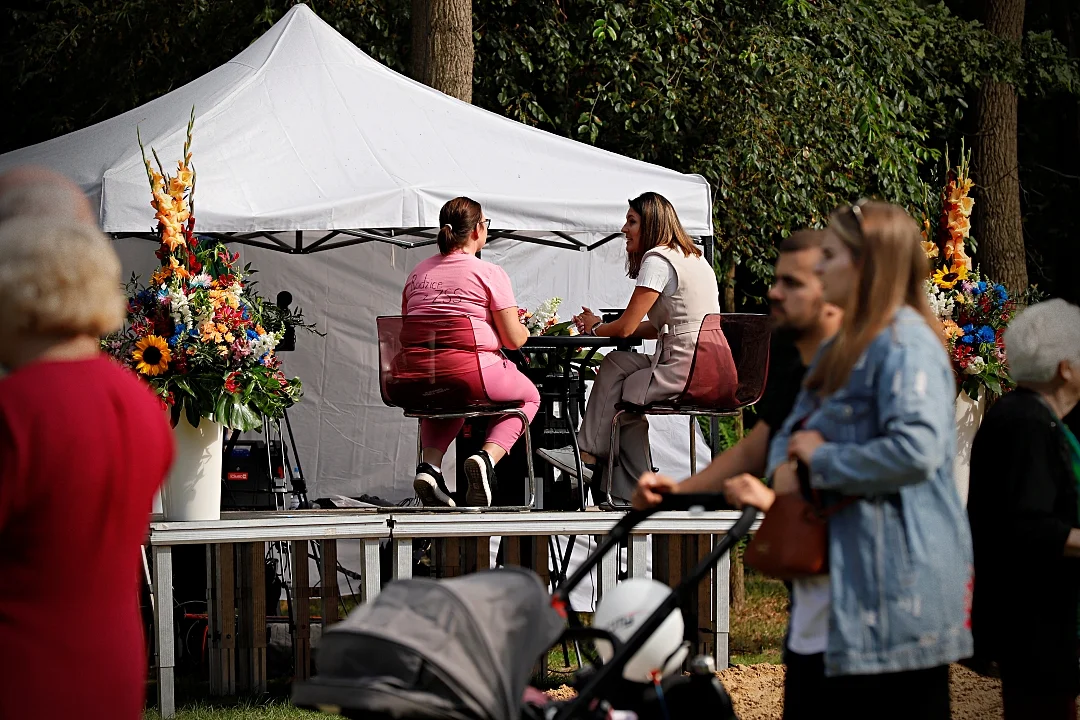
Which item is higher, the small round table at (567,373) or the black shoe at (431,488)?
the small round table at (567,373)

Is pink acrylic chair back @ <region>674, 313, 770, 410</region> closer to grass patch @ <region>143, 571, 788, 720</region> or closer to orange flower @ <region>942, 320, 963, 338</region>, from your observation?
orange flower @ <region>942, 320, 963, 338</region>

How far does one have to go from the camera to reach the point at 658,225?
265 inches

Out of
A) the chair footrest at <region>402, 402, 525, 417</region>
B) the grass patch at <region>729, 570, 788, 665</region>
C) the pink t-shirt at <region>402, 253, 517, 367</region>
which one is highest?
the pink t-shirt at <region>402, 253, 517, 367</region>

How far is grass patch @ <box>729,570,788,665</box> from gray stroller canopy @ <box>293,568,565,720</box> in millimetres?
3803

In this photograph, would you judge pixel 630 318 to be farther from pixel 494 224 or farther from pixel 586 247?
pixel 586 247

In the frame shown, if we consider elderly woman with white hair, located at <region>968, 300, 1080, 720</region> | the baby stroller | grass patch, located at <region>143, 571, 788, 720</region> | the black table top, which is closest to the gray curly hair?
elderly woman with white hair, located at <region>968, 300, 1080, 720</region>

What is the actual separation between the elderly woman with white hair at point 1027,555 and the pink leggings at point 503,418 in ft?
9.65

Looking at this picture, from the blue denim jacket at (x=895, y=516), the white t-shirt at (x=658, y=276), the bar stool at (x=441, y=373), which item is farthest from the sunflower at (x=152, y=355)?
the blue denim jacket at (x=895, y=516)

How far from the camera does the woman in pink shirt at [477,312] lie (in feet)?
21.4

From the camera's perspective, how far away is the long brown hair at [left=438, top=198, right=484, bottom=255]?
6699 millimetres

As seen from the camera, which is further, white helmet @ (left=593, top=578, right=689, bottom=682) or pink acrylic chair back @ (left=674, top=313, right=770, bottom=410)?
pink acrylic chair back @ (left=674, top=313, right=770, bottom=410)

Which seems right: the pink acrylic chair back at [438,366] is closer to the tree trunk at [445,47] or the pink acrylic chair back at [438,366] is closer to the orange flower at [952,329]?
the orange flower at [952,329]

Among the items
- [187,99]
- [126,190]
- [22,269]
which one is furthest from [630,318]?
[22,269]

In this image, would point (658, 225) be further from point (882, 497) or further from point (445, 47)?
point (445, 47)
